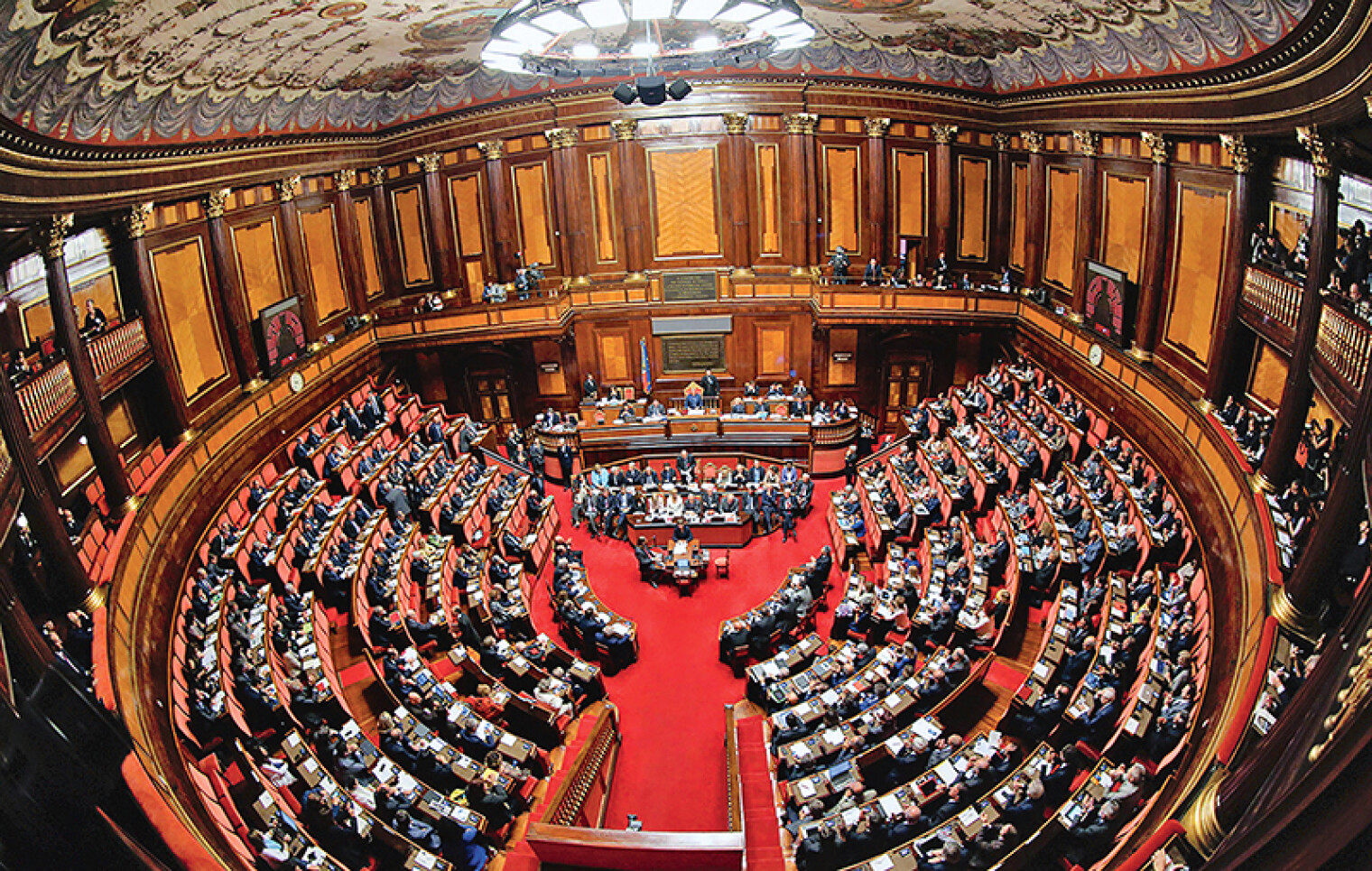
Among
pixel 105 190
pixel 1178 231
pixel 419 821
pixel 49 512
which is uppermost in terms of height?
pixel 105 190

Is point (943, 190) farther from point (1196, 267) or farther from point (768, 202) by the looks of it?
point (1196, 267)

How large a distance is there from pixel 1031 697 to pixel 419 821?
8.09m

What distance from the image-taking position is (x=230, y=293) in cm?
1628

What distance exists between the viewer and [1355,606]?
606 cm

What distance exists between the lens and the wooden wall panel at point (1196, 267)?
13.0m

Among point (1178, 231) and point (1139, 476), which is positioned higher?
point (1178, 231)

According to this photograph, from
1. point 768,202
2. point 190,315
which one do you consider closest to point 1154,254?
point 768,202

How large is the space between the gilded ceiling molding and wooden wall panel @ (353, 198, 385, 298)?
20.6 meters

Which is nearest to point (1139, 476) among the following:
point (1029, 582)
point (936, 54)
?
point (1029, 582)

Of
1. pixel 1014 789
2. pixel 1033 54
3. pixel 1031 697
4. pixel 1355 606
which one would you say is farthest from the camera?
pixel 1033 54

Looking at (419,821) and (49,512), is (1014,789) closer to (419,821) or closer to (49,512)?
(419,821)

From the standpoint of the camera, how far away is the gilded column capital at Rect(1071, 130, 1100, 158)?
16.3 meters

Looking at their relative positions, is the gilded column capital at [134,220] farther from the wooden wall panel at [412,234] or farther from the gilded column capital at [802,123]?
the gilded column capital at [802,123]

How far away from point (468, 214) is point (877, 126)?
11717 millimetres
